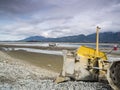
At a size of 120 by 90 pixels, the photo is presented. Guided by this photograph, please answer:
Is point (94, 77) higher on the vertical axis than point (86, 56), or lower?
lower

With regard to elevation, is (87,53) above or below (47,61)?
above

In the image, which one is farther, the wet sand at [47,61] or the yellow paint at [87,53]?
the wet sand at [47,61]

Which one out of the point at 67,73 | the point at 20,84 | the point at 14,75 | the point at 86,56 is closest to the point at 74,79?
the point at 67,73

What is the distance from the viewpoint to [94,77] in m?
12.7

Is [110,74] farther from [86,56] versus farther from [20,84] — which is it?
[20,84]

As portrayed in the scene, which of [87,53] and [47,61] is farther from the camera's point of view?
[47,61]

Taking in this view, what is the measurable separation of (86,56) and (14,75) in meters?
5.05

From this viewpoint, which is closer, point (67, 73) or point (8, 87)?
point (8, 87)

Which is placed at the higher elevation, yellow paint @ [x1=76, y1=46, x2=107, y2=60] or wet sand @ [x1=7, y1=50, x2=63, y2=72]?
yellow paint @ [x1=76, y1=46, x2=107, y2=60]

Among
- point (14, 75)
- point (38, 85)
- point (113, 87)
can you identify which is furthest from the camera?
point (14, 75)

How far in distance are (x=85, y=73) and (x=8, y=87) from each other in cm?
359

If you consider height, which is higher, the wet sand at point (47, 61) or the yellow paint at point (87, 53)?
the yellow paint at point (87, 53)

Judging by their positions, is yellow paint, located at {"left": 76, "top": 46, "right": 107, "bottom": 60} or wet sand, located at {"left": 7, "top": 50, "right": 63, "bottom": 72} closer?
yellow paint, located at {"left": 76, "top": 46, "right": 107, "bottom": 60}

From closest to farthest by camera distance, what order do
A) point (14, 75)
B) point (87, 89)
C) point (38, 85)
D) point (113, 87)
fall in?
point (113, 87) < point (87, 89) < point (38, 85) < point (14, 75)
